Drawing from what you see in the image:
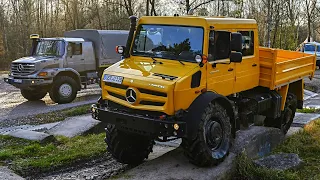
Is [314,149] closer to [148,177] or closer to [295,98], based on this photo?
[295,98]

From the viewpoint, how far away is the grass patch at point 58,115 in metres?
10.4

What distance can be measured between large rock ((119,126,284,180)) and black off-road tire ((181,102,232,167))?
14 centimetres

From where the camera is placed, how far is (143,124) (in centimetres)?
532

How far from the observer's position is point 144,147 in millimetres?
6754

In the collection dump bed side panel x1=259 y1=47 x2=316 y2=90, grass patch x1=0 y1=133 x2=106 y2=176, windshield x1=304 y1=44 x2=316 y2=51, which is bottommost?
grass patch x1=0 y1=133 x2=106 y2=176

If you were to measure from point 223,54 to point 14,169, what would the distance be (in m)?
4.02

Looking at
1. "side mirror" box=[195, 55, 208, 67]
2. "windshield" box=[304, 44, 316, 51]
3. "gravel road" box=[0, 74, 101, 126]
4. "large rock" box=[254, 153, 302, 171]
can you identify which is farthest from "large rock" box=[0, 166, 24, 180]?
"windshield" box=[304, 44, 316, 51]

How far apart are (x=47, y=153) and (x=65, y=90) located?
6.35m

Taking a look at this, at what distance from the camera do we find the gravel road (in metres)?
11.6

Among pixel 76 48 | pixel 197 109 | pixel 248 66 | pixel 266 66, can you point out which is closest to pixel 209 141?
pixel 197 109

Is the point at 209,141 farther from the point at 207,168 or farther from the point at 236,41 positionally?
the point at 236,41

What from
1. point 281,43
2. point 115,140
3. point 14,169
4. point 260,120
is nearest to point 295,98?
point 260,120

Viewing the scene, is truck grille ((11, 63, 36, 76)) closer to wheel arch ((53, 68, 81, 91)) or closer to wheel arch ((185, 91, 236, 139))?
wheel arch ((53, 68, 81, 91))

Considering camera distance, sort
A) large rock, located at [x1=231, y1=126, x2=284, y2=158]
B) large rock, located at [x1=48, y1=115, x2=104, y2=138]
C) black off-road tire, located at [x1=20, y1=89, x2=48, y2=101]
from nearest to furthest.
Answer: large rock, located at [x1=231, y1=126, x2=284, y2=158] → large rock, located at [x1=48, y1=115, x2=104, y2=138] → black off-road tire, located at [x1=20, y1=89, x2=48, y2=101]
